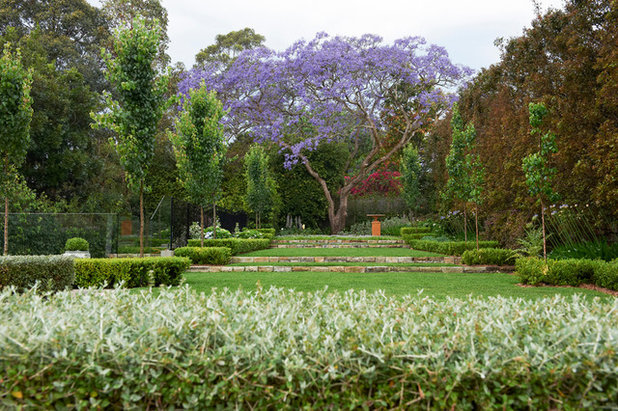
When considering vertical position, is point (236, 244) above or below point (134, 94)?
below

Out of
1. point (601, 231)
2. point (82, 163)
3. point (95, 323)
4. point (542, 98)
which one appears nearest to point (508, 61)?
point (542, 98)

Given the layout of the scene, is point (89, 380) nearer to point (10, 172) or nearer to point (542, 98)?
point (10, 172)

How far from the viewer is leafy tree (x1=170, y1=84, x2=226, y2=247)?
40.0ft

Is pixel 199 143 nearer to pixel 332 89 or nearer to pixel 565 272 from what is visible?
pixel 565 272

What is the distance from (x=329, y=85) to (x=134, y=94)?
13732 millimetres

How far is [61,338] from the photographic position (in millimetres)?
2391

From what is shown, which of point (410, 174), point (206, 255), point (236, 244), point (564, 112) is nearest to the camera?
point (564, 112)

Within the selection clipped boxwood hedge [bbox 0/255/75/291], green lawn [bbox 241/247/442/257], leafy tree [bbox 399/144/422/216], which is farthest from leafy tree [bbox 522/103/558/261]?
leafy tree [bbox 399/144/422/216]

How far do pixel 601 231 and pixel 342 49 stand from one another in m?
14.1

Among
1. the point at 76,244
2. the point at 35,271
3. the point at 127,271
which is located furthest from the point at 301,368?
the point at 76,244

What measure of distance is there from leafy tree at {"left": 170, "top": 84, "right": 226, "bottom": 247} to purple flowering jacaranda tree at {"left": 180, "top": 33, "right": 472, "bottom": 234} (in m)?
9.32

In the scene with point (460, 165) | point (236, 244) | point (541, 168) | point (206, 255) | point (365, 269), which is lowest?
point (365, 269)

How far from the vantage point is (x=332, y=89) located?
21078 millimetres

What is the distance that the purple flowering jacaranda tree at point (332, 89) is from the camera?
21.0 metres
